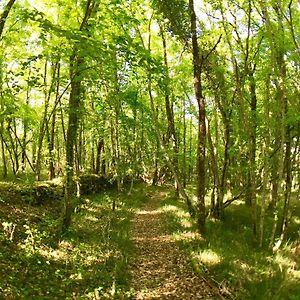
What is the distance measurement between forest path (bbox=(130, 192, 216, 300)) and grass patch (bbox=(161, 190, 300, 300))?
13.5 inches

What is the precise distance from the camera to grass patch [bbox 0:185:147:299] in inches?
263

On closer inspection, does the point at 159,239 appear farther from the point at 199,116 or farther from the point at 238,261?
the point at 199,116

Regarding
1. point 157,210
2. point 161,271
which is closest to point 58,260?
point 161,271

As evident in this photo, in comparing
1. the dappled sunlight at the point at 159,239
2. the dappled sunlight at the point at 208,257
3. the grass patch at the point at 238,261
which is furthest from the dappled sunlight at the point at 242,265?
the dappled sunlight at the point at 159,239

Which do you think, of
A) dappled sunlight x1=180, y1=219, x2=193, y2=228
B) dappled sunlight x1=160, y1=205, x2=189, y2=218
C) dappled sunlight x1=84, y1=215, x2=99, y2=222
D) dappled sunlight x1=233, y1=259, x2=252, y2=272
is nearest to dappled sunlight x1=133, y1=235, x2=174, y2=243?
dappled sunlight x1=180, y1=219, x2=193, y2=228

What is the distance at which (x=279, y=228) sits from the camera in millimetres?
13844

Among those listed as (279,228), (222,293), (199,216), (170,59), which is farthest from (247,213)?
(170,59)

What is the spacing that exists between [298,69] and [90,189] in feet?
46.1

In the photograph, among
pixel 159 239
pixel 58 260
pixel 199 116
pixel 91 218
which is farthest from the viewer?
pixel 91 218

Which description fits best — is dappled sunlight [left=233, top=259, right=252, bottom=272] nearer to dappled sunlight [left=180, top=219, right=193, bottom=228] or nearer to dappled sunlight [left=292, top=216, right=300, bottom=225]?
dappled sunlight [left=180, top=219, right=193, bottom=228]

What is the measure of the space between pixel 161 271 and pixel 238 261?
2105mm

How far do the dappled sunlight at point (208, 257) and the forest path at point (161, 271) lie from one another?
349 mm

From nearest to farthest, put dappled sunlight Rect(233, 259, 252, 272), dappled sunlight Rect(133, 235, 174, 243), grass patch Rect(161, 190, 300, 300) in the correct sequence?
1. grass patch Rect(161, 190, 300, 300)
2. dappled sunlight Rect(233, 259, 252, 272)
3. dappled sunlight Rect(133, 235, 174, 243)

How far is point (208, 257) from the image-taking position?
8.94 m
